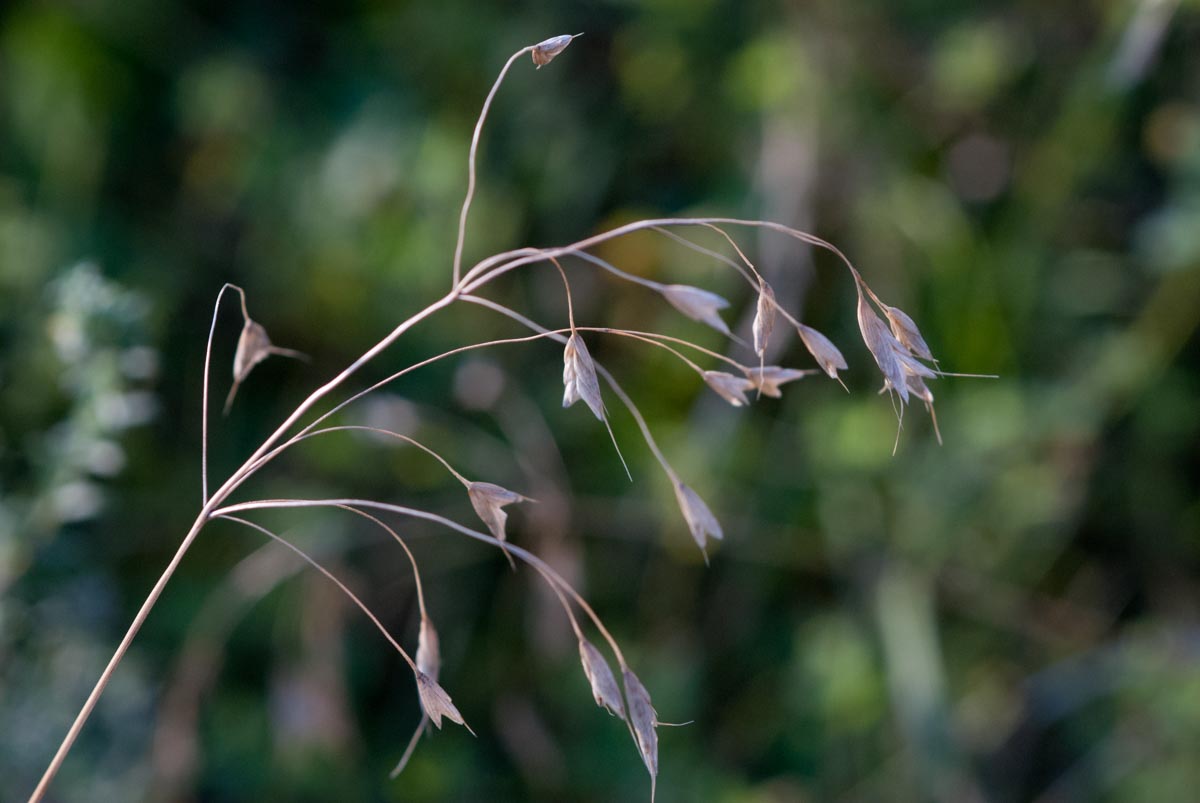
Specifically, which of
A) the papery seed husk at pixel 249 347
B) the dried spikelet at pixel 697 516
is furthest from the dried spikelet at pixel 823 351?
the papery seed husk at pixel 249 347

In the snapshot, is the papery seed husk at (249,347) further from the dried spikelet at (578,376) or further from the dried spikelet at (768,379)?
the dried spikelet at (768,379)

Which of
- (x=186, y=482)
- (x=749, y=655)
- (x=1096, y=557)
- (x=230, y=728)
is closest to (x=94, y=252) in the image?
(x=186, y=482)

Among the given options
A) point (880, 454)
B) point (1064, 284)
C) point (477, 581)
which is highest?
point (1064, 284)

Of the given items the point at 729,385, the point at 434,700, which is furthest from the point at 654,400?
the point at 434,700

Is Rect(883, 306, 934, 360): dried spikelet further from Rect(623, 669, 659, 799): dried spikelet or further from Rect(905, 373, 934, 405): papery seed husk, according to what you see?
Rect(623, 669, 659, 799): dried spikelet

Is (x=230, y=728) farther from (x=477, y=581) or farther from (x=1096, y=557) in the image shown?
(x=1096, y=557)

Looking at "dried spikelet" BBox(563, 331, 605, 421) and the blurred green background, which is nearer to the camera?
"dried spikelet" BBox(563, 331, 605, 421)

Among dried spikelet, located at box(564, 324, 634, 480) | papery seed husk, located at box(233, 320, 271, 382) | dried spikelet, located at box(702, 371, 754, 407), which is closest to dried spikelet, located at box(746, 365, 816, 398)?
dried spikelet, located at box(702, 371, 754, 407)
